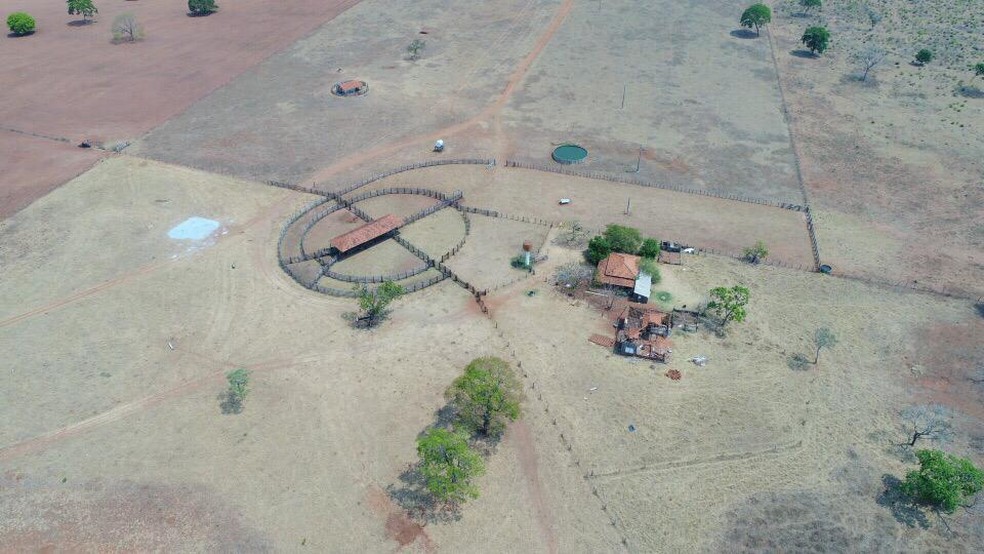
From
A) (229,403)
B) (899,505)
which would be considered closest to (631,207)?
(899,505)

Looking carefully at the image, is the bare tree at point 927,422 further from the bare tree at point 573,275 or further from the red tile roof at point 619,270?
the bare tree at point 573,275

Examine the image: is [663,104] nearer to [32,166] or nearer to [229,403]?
[229,403]

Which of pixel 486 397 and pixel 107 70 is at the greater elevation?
pixel 107 70

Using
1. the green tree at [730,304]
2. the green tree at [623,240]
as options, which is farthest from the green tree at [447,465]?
the green tree at [623,240]

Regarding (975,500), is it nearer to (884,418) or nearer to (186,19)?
(884,418)

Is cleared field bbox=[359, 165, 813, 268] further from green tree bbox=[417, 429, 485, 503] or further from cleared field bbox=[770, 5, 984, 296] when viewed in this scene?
green tree bbox=[417, 429, 485, 503]

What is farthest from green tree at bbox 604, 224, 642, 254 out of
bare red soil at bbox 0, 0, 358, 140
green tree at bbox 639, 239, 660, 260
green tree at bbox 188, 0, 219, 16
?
green tree at bbox 188, 0, 219, 16
